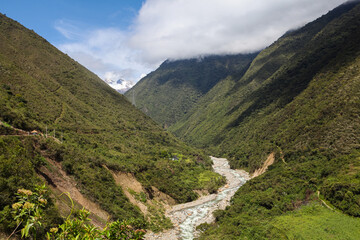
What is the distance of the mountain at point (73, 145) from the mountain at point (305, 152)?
16.6m

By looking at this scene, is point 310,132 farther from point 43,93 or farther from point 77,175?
point 43,93

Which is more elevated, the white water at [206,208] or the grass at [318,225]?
the grass at [318,225]

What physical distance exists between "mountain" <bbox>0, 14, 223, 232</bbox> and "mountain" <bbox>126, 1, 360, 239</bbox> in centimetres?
1665

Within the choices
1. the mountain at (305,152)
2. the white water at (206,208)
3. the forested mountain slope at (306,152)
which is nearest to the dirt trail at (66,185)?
the white water at (206,208)

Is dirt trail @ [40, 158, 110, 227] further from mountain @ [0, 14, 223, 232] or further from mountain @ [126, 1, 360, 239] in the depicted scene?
mountain @ [126, 1, 360, 239]

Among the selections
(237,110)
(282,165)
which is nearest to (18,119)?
(282,165)

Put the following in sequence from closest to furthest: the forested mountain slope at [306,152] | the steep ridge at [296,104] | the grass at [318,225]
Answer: the grass at [318,225]
the forested mountain slope at [306,152]
the steep ridge at [296,104]

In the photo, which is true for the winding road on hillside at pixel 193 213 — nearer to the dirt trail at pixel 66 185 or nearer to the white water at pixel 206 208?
the white water at pixel 206 208

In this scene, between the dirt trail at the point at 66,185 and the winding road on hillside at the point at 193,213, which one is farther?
the winding road on hillside at the point at 193,213

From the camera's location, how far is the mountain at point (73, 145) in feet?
91.9

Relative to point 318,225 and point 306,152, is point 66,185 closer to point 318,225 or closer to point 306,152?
point 318,225

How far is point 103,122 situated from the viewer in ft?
246

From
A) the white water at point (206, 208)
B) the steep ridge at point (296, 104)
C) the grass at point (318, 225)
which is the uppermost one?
the steep ridge at point (296, 104)

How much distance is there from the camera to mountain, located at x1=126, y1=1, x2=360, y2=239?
3066 cm
